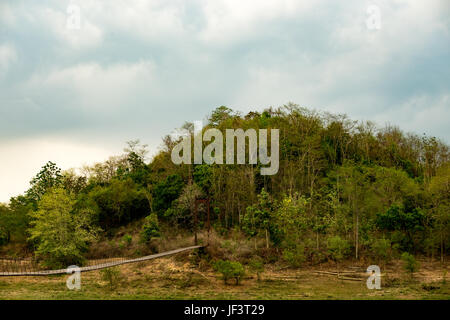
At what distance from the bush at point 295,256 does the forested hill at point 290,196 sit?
8cm

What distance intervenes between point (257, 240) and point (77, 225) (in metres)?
12.7

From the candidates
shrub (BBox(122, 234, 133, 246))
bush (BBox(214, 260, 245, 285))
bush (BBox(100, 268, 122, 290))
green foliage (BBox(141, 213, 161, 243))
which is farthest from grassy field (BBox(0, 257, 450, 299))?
shrub (BBox(122, 234, 133, 246))

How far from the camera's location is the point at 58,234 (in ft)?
90.8

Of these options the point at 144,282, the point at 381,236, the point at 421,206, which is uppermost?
the point at 421,206

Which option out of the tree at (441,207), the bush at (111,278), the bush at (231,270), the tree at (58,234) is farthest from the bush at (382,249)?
the tree at (58,234)

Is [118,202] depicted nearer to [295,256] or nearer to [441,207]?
[295,256]

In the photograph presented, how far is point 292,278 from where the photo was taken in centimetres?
2355

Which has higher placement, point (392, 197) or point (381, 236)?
point (392, 197)

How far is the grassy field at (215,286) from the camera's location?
63.2 feet

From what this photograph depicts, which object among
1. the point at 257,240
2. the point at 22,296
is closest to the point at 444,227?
the point at 257,240

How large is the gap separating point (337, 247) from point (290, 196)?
5.06 metres

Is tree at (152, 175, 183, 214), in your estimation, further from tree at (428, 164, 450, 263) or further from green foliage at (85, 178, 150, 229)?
tree at (428, 164, 450, 263)

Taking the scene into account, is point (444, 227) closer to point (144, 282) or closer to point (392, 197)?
point (392, 197)

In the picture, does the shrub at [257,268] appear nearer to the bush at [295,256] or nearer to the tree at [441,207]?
the bush at [295,256]
